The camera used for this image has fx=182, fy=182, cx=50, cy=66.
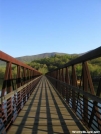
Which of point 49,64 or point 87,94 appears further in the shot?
point 49,64

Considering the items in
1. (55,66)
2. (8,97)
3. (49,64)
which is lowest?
(8,97)

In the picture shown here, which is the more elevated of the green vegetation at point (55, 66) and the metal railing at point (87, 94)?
the green vegetation at point (55, 66)

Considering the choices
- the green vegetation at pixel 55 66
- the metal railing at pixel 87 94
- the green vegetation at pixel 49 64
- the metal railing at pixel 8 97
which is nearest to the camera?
the metal railing at pixel 87 94

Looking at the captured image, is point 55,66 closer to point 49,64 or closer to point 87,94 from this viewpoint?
point 49,64

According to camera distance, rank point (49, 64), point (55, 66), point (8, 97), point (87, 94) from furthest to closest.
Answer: point (49, 64), point (55, 66), point (8, 97), point (87, 94)

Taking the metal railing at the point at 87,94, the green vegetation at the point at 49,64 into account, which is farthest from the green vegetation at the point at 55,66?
the metal railing at the point at 87,94

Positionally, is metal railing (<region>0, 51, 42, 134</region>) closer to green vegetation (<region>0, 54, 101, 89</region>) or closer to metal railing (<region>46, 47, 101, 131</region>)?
metal railing (<region>46, 47, 101, 131</region>)

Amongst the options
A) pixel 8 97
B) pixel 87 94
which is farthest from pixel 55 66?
pixel 87 94

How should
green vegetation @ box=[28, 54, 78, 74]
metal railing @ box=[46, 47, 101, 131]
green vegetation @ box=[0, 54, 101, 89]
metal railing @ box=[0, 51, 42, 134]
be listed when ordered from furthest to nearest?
green vegetation @ box=[28, 54, 78, 74]
green vegetation @ box=[0, 54, 101, 89]
metal railing @ box=[0, 51, 42, 134]
metal railing @ box=[46, 47, 101, 131]

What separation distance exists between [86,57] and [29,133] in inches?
70.5

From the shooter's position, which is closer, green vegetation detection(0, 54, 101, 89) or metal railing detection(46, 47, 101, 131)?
metal railing detection(46, 47, 101, 131)

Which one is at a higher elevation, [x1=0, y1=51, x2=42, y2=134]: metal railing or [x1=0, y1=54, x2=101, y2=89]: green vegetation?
[x1=0, y1=54, x2=101, y2=89]: green vegetation

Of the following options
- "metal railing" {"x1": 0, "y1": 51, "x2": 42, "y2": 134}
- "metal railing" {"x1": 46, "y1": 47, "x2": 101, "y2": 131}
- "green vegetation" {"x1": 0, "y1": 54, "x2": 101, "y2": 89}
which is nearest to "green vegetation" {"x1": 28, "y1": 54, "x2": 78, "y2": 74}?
"green vegetation" {"x1": 0, "y1": 54, "x2": 101, "y2": 89}

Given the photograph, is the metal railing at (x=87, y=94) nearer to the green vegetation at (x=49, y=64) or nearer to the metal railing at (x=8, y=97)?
the metal railing at (x=8, y=97)
